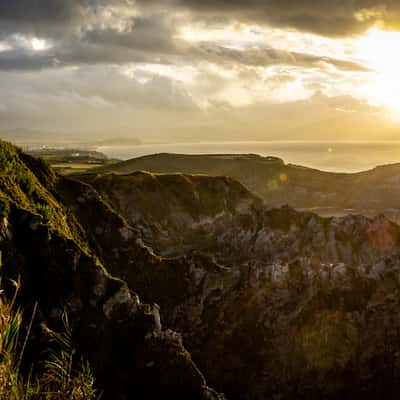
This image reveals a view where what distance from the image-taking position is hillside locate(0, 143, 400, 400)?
85.2ft

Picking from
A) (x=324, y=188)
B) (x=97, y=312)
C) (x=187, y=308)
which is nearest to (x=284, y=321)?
(x=187, y=308)

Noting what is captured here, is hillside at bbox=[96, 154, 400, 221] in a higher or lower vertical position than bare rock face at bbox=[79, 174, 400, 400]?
higher

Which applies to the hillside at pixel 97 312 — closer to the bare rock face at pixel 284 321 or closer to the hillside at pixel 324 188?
the bare rock face at pixel 284 321

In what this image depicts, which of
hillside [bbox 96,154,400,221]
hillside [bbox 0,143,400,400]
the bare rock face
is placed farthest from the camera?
hillside [bbox 96,154,400,221]

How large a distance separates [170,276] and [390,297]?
20.3m

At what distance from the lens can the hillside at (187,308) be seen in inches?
1022

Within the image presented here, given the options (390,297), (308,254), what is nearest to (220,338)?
(390,297)

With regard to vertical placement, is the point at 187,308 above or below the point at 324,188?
below

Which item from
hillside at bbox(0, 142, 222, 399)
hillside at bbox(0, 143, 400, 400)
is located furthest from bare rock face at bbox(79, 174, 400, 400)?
hillside at bbox(0, 142, 222, 399)

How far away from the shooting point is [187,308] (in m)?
39.3

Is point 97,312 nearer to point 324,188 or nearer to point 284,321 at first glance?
point 284,321

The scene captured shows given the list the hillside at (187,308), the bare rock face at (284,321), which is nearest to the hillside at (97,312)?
the hillside at (187,308)

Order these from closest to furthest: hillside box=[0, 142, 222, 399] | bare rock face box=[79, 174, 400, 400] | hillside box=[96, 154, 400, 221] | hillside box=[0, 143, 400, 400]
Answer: hillside box=[0, 142, 222, 399] → hillside box=[0, 143, 400, 400] → bare rock face box=[79, 174, 400, 400] → hillside box=[96, 154, 400, 221]

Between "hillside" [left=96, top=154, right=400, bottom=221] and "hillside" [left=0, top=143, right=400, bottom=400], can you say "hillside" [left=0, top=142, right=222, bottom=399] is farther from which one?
"hillside" [left=96, top=154, right=400, bottom=221]
